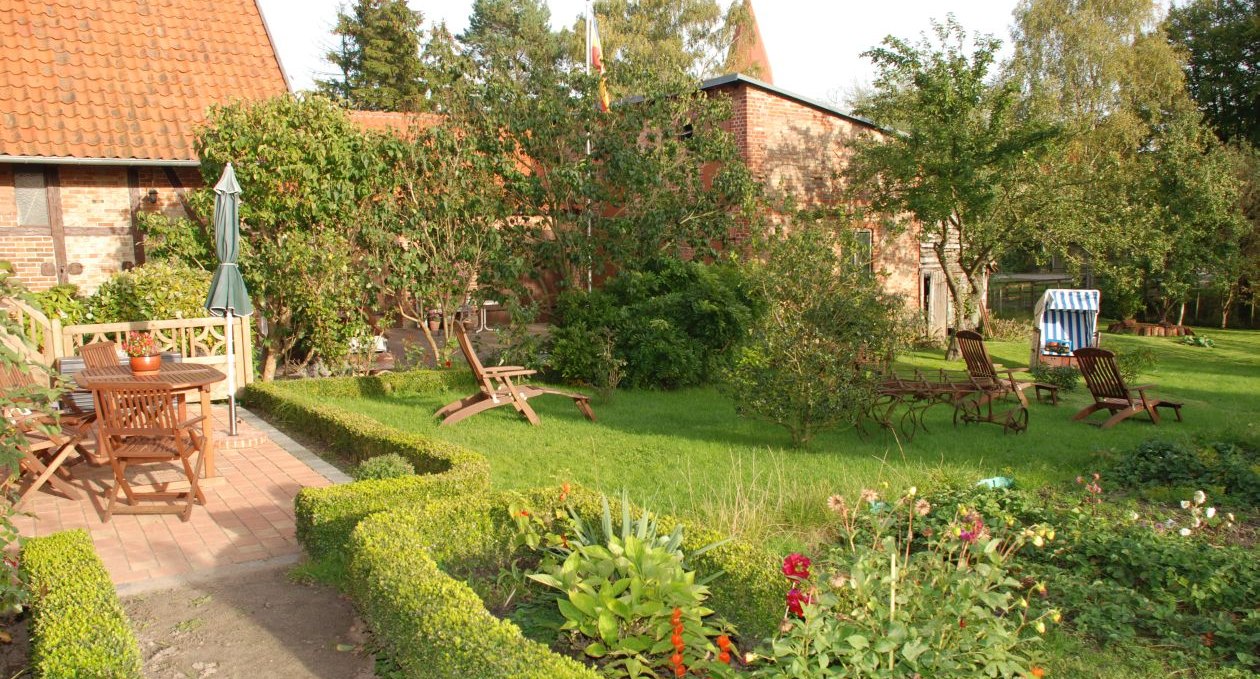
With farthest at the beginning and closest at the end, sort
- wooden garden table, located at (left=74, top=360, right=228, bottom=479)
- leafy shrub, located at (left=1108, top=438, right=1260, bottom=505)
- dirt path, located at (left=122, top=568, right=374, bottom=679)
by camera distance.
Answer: leafy shrub, located at (left=1108, top=438, right=1260, bottom=505), wooden garden table, located at (left=74, top=360, right=228, bottom=479), dirt path, located at (left=122, top=568, right=374, bottom=679)

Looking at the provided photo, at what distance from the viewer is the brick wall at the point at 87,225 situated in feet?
39.5

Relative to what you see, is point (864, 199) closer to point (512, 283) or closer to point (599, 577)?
point (512, 283)

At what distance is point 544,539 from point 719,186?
10.7 metres

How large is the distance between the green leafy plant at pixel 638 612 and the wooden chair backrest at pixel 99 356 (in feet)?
19.6

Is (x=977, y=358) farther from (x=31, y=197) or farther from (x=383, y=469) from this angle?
(x=31, y=197)

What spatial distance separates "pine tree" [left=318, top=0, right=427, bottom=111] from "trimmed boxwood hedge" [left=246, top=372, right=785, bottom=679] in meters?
32.7

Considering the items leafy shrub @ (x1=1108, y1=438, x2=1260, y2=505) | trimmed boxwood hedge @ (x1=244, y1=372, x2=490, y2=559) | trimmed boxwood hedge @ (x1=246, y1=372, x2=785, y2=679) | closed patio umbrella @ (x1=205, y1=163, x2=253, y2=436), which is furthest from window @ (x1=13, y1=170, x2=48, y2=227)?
leafy shrub @ (x1=1108, y1=438, x2=1260, y2=505)

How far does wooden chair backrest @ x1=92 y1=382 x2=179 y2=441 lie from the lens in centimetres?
582

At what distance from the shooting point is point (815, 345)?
8.11 meters

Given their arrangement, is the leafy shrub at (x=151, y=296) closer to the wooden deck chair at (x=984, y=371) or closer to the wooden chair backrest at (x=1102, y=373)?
the wooden deck chair at (x=984, y=371)

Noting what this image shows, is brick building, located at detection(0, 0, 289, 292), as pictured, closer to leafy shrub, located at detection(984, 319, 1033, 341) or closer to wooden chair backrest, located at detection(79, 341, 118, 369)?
wooden chair backrest, located at detection(79, 341, 118, 369)

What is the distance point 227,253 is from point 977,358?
7.94 meters

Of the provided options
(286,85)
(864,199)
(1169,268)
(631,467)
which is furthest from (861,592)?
(1169,268)

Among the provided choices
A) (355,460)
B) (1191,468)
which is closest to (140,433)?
(355,460)
